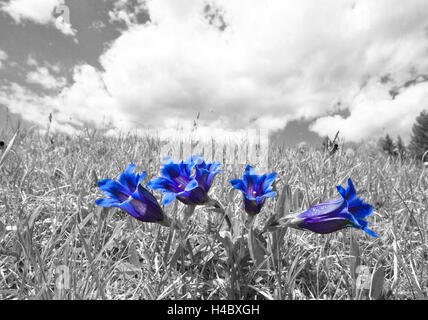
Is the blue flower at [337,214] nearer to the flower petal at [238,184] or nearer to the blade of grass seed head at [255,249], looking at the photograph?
the blade of grass seed head at [255,249]

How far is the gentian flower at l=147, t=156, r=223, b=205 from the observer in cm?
139

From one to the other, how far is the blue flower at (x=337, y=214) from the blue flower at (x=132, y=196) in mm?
702

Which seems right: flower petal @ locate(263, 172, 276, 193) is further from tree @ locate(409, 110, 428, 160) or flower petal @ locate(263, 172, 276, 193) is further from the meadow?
tree @ locate(409, 110, 428, 160)

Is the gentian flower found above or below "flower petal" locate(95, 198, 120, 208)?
above

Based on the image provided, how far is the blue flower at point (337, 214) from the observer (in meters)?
1.30

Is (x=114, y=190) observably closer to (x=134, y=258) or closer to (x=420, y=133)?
(x=134, y=258)

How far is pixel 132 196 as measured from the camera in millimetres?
1375

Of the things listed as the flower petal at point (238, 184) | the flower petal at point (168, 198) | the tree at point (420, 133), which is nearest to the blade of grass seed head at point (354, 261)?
the flower petal at point (238, 184)

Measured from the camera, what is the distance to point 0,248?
1572mm

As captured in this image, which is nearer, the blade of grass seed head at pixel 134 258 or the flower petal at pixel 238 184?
the flower petal at pixel 238 184

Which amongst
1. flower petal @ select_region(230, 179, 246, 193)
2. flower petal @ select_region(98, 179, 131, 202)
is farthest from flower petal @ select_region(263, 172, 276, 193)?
flower petal @ select_region(98, 179, 131, 202)

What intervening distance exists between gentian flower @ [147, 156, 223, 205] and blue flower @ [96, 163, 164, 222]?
0.23 ft

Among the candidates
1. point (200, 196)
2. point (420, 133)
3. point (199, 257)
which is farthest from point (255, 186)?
point (420, 133)
